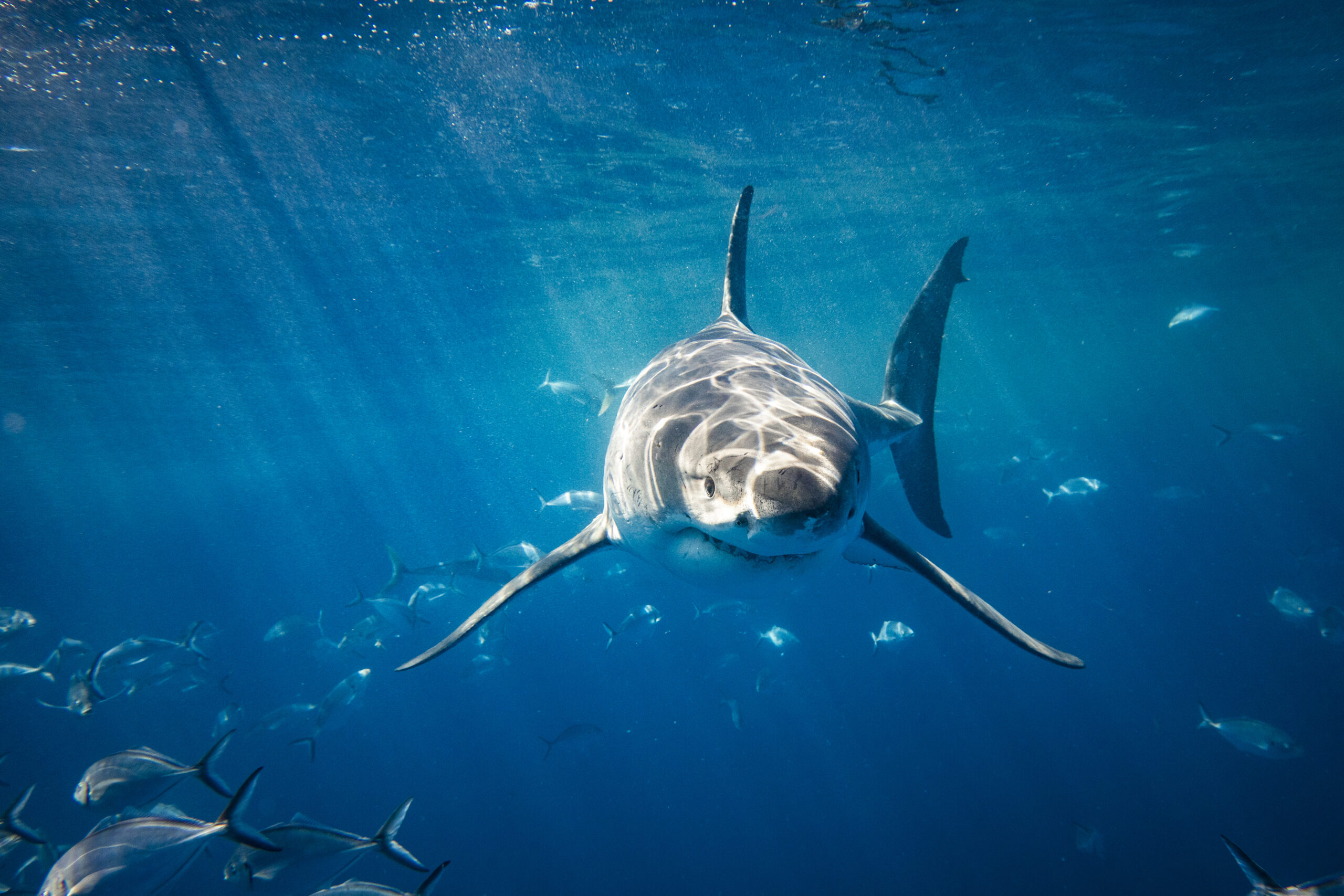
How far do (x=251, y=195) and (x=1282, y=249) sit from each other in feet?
136

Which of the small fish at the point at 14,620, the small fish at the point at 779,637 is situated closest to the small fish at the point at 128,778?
the small fish at the point at 779,637

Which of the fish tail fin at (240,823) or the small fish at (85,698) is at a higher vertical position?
the fish tail fin at (240,823)

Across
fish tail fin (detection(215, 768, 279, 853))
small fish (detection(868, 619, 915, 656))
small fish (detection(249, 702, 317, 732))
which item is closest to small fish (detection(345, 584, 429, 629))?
small fish (detection(249, 702, 317, 732))

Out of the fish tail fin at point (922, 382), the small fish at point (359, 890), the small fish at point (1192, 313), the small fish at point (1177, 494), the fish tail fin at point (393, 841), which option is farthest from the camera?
the small fish at point (1192, 313)

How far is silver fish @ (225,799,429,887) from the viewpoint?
4074 millimetres

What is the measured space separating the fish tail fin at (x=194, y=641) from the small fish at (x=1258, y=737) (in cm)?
1486

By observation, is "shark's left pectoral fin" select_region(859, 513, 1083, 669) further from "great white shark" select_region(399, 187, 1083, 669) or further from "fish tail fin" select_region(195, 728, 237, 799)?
"fish tail fin" select_region(195, 728, 237, 799)

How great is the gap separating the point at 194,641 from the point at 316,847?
25.2 ft

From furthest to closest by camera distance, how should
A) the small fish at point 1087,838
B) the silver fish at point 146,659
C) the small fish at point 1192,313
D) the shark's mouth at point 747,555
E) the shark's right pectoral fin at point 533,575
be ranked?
1. the small fish at point 1192,313
2. the silver fish at point 146,659
3. the small fish at point 1087,838
4. the shark's right pectoral fin at point 533,575
5. the shark's mouth at point 747,555

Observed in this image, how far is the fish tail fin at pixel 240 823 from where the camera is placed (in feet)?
11.6

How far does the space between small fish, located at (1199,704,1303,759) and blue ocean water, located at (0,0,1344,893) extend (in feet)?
7.92

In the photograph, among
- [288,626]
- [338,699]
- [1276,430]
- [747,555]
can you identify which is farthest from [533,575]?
[1276,430]

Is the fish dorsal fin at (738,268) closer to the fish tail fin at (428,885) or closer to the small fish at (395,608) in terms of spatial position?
the fish tail fin at (428,885)

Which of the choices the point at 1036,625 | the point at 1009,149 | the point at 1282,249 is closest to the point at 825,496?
the point at 1009,149
